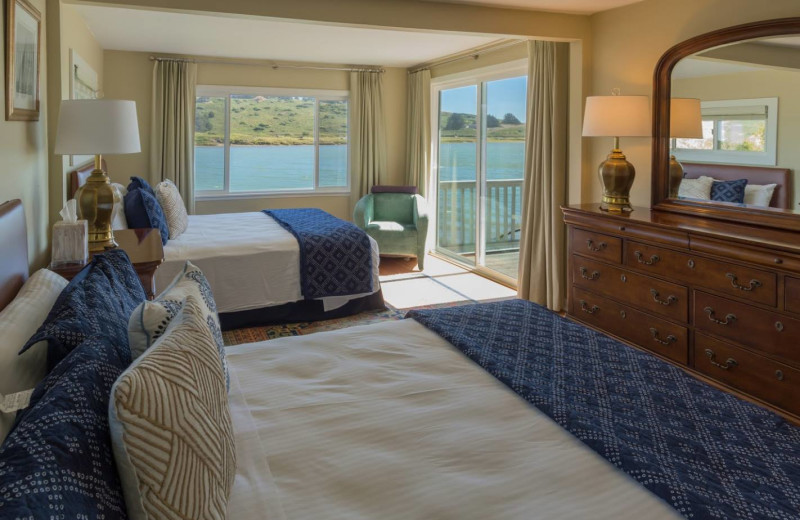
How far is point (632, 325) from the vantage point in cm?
345

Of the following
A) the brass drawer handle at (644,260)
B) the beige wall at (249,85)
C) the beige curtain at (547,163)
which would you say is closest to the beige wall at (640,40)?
the beige curtain at (547,163)

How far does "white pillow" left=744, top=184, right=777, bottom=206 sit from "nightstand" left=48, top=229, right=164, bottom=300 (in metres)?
3.12

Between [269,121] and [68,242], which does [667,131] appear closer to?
[68,242]

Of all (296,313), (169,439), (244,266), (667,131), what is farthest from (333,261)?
(169,439)

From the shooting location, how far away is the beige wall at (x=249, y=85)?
614 centimetres

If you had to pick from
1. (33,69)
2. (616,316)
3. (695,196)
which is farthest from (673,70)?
(33,69)

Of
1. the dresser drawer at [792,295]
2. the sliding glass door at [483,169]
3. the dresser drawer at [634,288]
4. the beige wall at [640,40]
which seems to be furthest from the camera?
the sliding glass door at [483,169]

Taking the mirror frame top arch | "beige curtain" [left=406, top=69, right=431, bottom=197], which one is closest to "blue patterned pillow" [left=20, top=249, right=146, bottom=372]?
the mirror frame top arch

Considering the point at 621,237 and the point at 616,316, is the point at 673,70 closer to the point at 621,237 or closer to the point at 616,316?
the point at 621,237

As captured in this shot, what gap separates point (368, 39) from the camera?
17.5 ft

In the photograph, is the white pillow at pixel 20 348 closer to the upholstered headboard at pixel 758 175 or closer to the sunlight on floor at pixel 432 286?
the upholstered headboard at pixel 758 175

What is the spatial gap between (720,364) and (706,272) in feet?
1.49

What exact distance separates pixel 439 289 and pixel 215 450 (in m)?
4.58

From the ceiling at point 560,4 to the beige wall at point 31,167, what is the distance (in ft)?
8.28
